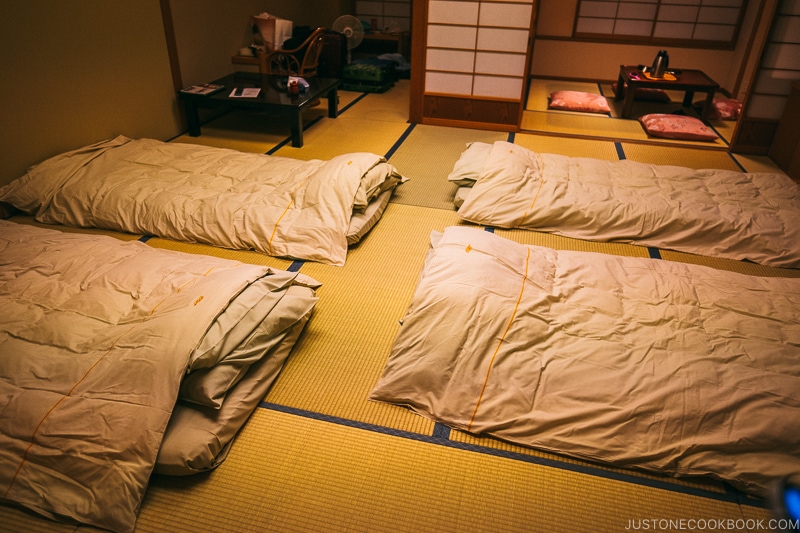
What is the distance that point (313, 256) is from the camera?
9.80 feet

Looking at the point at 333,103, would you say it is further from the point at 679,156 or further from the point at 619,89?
the point at 619,89

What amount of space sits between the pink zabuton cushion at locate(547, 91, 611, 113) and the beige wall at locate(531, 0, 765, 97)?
157cm

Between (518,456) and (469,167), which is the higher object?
(469,167)

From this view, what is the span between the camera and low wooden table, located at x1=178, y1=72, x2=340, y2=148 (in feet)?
15.2

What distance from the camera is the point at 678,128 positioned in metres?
5.22

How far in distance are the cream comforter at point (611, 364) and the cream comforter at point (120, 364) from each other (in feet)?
1.92

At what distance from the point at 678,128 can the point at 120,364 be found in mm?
5368

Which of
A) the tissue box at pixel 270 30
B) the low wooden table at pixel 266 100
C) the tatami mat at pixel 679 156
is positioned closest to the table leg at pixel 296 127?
the low wooden table at pixel 266 100

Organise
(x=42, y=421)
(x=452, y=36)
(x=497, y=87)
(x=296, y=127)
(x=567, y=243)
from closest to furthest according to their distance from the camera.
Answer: (x=42, y=421)
(x=567, y=243)
(x=296, y=127)
(x=452, y=36)
(x=497, y=87)

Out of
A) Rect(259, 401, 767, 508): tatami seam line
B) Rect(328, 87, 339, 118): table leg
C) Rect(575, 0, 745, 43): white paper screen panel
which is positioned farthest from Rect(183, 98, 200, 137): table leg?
Rect(575, 0, 745, 43): white paper screen panel

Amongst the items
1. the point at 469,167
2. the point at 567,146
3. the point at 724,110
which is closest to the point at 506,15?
the point at 567,146

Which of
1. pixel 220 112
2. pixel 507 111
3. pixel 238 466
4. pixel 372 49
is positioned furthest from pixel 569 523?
pixel 372 49

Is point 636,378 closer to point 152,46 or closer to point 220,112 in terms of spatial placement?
A: point 152,46

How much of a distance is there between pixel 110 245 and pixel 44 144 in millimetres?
1649
